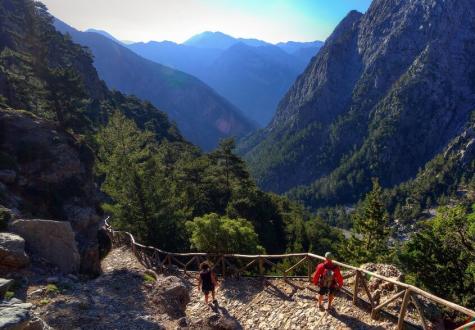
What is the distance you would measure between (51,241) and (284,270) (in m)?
12.3

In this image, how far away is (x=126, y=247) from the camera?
29.8 metres

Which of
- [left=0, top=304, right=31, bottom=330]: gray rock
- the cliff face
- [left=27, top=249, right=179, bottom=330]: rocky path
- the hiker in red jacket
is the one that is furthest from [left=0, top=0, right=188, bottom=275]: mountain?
the hiker in red jacket

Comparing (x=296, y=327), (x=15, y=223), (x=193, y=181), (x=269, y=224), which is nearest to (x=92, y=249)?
(x=15, y=223)

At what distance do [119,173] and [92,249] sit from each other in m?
8.26

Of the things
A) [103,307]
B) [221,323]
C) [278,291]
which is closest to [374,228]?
[278,291]

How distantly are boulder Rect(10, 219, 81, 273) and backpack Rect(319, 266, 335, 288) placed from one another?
12.5 meters

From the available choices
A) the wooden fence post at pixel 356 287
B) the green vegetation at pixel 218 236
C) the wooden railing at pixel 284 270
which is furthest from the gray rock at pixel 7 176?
the wooden fence post at pixel 356 287

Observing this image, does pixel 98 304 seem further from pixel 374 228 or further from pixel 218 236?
pixel 374 228

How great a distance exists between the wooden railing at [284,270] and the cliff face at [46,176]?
321 cm

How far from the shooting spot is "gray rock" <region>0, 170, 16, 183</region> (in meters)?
24.9

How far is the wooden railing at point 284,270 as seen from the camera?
1043cm

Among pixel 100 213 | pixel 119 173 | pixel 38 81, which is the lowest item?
pixel 100 213

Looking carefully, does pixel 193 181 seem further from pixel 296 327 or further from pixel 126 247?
pixel 296 327

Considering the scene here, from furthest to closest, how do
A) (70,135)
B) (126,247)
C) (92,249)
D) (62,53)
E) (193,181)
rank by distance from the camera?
(62,53), (193,181), (70,135), (126,247), (92,249)
